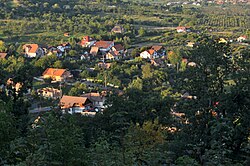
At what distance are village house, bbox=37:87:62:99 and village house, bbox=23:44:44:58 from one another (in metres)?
8.37

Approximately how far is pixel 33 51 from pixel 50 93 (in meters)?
9.22

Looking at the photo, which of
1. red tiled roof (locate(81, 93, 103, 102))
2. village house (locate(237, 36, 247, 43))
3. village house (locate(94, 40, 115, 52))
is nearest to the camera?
red tiled roof (locate(81, 93, 103, 102))

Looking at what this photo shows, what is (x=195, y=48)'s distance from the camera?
23.7ft

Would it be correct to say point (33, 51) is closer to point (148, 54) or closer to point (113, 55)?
point (113, 55)

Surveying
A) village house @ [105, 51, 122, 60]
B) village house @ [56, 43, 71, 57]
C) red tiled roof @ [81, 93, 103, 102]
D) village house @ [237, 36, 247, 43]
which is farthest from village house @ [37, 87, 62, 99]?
village house @ [237, 36, 247, 43]

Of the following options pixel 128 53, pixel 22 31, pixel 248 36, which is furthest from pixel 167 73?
pixel 22 31

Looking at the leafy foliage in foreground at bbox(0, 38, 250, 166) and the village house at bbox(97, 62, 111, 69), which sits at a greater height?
the leafy foliage in foreground at bbox(0, 38, 250, 166)

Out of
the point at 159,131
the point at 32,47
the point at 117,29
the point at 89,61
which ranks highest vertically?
the point at 159,131

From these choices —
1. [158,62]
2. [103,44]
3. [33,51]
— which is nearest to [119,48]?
[103,44]

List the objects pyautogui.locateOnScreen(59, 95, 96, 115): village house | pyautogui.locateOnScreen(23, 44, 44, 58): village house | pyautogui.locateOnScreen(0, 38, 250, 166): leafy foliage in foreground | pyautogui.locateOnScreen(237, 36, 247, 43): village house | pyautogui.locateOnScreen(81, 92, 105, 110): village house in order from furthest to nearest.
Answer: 1. pyautogui.locateOnScreen(237, 36, 247, 43): village house
2. pyautogui.locateOnScreen(23, 44, 44, 58): village house
3. pyautogui.locateOnScreen(81, 92, 105, 110): village house
4. pyautogui.locateOnScreen(59, 95, 96, 115): village house
5. pyautogui.locateOnScreen(0, 38, 250, 166): leafy foliage in foreground

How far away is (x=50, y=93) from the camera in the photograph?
1916 centimetres

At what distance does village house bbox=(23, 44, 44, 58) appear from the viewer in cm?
2736

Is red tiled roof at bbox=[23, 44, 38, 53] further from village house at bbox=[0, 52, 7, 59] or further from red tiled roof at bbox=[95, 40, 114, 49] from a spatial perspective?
red tiled roof at bbox=[95, 40, 114, 49]

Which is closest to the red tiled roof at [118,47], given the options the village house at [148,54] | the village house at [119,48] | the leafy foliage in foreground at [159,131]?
the village house at [119,48]
